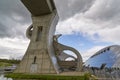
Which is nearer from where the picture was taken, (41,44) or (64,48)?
(41,44)

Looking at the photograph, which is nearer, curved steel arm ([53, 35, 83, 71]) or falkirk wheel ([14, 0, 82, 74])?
falkirk wheel ([14, 0, 82, 74])

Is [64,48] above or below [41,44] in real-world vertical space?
below

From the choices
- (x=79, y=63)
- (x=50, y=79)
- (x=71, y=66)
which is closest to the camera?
(x=50, y=79)

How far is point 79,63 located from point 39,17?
11.0 meters

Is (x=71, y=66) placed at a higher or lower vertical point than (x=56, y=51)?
lower

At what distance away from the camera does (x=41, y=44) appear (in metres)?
26.4

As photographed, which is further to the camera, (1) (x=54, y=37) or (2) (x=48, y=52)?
(1) (x=54, y=37)

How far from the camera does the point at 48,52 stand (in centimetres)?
2556

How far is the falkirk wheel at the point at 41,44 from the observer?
82.1 feet

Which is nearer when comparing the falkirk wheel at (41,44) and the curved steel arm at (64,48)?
the falkirk wheel at (41,44)

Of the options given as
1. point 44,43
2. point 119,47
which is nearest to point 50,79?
point 44,43

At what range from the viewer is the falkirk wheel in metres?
25.0

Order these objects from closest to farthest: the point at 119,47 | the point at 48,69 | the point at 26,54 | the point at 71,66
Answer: the point at 48,69 < the point at 26,54 < the point at 71,66 < the point at 119,47

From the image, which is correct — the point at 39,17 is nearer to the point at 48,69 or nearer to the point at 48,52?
the point at 48,52
